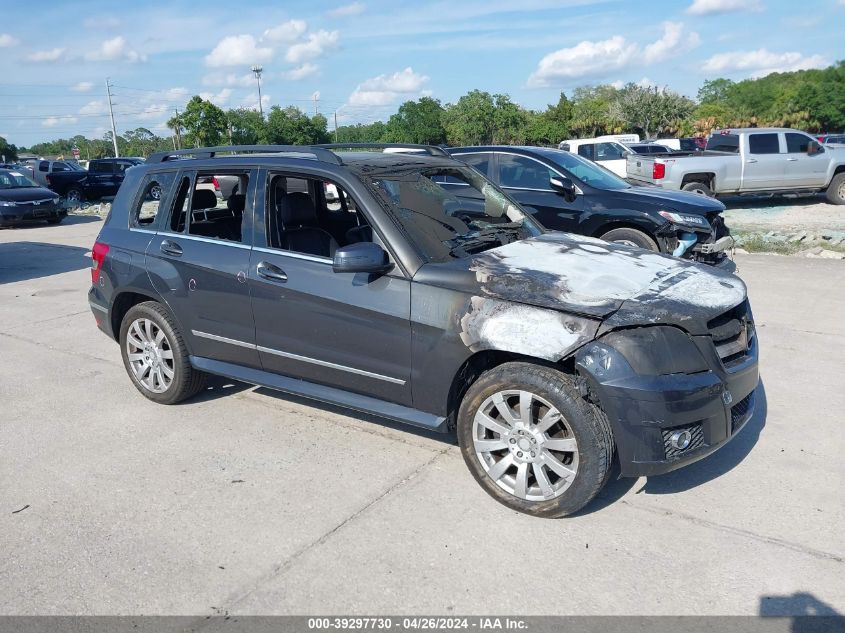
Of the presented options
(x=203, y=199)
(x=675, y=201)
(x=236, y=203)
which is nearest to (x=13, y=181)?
(x=203, y=199)

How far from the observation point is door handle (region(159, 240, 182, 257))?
16.3ft

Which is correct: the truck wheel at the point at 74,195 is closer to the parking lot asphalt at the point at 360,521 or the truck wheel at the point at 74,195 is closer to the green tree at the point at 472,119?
the parking lot asphalt at the point at 360,521

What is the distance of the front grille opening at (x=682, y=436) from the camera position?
11.0 ft

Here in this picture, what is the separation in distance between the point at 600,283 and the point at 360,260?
1.31 meters

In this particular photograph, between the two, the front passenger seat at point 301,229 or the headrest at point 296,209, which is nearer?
the front passenger seat at point 301,229

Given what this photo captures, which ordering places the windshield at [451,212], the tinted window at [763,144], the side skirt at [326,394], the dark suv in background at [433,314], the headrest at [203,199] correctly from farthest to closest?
the tinted window at [763,144], the headrest at [203,199], the windshield at [451,212], the side skirt at [326,394], the dark suv in background at [433,314]

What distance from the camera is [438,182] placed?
4738mm

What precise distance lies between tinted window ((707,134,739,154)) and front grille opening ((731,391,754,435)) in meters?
14.2

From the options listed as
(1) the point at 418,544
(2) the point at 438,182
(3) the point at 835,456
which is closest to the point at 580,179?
(2) the point at 438,182

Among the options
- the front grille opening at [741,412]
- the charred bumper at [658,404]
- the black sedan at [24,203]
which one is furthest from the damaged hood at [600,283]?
the black sedan at [24,203]

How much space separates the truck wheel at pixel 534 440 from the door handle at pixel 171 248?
2.48 metres

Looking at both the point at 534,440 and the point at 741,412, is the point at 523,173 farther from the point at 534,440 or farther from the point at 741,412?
the point at 534,440

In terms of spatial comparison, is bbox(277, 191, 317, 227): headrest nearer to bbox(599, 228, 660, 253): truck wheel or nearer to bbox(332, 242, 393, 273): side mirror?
bbox(332, 242, 393, 273): side mirror

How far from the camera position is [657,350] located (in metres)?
3.35
